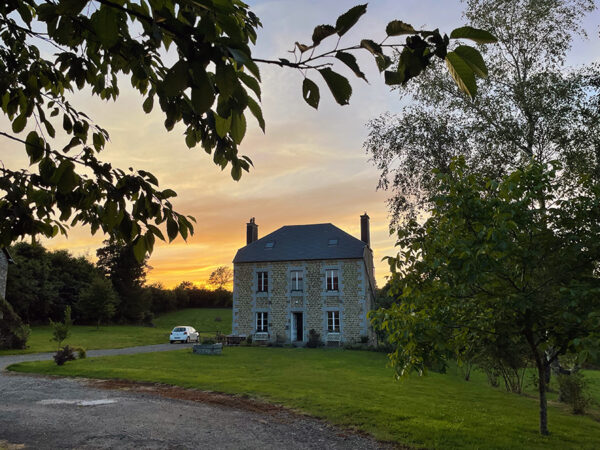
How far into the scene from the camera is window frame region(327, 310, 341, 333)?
2873 cm

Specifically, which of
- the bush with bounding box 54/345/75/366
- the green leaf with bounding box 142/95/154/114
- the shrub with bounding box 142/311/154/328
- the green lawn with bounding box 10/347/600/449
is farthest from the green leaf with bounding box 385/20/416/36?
the shrub with bounding box 142/311/154/328

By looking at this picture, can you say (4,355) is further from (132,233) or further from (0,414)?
(132,233)

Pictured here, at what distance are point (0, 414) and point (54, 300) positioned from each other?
142ft

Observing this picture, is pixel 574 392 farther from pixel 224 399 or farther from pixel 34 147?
pixel 34 147

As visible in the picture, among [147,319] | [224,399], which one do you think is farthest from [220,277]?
[224,399]

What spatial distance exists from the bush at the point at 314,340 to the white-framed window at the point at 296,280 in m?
3.05

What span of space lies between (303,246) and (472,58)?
2971 cm

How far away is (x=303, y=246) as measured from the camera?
31047mm

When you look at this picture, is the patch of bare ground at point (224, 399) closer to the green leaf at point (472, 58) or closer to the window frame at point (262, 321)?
the green leaf at point (472, 58)

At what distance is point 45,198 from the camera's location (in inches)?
123

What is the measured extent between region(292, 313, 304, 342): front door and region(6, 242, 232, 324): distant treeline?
50.7ft

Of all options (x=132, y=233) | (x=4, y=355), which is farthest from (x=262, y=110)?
(x=4, y=355)

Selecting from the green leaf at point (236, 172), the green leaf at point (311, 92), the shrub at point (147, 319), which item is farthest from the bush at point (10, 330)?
the shrub at point (147, 319)

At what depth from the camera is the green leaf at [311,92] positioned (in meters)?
1.62
